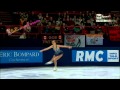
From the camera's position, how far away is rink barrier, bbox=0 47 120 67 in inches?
411

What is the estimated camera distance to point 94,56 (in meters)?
10.6

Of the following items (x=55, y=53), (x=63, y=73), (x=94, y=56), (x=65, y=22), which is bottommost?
(x=63, y=73)

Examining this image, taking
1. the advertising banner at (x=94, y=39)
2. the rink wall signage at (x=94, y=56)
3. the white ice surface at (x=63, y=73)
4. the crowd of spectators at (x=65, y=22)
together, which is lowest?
the white ice surface at (x=63, y=73)

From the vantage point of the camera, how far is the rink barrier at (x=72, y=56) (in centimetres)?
1045

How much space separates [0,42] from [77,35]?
2.42 meters

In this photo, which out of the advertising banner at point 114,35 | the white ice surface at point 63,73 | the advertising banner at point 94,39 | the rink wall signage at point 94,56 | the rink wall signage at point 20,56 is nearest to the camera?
the white ice surface at point 63,73

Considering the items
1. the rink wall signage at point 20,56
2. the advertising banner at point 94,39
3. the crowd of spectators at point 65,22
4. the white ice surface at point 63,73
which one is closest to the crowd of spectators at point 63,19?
the crowd of spectators at point 65,22

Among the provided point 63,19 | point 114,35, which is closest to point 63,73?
point 114,35

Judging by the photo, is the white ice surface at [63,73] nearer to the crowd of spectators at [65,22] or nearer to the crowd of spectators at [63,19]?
the crowd of spectators at [65,22]

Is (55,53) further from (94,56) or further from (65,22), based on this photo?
(65,22)

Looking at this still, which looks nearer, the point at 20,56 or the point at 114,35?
the point at 20,56

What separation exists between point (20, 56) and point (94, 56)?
2186mm

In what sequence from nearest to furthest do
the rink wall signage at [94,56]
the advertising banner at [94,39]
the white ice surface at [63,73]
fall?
the white ice surface at [63,73]
the rink wall signage at [94,56]
the advertising banner at [94,39]
